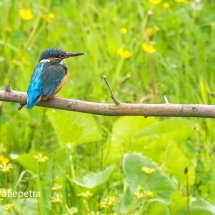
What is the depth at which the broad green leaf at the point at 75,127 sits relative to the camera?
3701 mm

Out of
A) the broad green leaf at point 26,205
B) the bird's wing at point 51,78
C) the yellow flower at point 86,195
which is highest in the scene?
the bird's wing at point 51,78

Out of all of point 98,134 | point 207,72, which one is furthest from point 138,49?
point 98,134

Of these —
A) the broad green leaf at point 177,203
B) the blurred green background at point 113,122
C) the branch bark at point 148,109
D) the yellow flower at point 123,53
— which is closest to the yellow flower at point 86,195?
the blurred green background at point 113,122

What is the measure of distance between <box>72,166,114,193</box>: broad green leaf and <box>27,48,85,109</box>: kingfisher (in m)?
0.47

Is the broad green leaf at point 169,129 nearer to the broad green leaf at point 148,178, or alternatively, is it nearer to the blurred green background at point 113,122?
the blurred green background at point 113,122

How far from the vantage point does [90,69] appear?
4.98 metres

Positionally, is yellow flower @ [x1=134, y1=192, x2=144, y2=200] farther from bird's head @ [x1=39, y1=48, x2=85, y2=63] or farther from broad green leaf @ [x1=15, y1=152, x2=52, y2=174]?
bird's head @ [x1=39, y1=48, x2=85, y2=63]

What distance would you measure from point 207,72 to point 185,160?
65.3 inches

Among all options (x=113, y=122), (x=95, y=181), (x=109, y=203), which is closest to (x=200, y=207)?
(x=109, y=203)

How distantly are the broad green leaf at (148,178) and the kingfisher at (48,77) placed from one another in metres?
0.52

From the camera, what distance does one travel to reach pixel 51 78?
3180mm

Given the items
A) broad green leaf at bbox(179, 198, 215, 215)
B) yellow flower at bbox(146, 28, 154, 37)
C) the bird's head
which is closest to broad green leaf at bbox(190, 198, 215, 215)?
broad green leaf at bbox(179, 198, 215, 215)

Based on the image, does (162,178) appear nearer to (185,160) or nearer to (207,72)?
(185,160)

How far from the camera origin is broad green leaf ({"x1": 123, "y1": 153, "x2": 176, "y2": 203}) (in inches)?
128
